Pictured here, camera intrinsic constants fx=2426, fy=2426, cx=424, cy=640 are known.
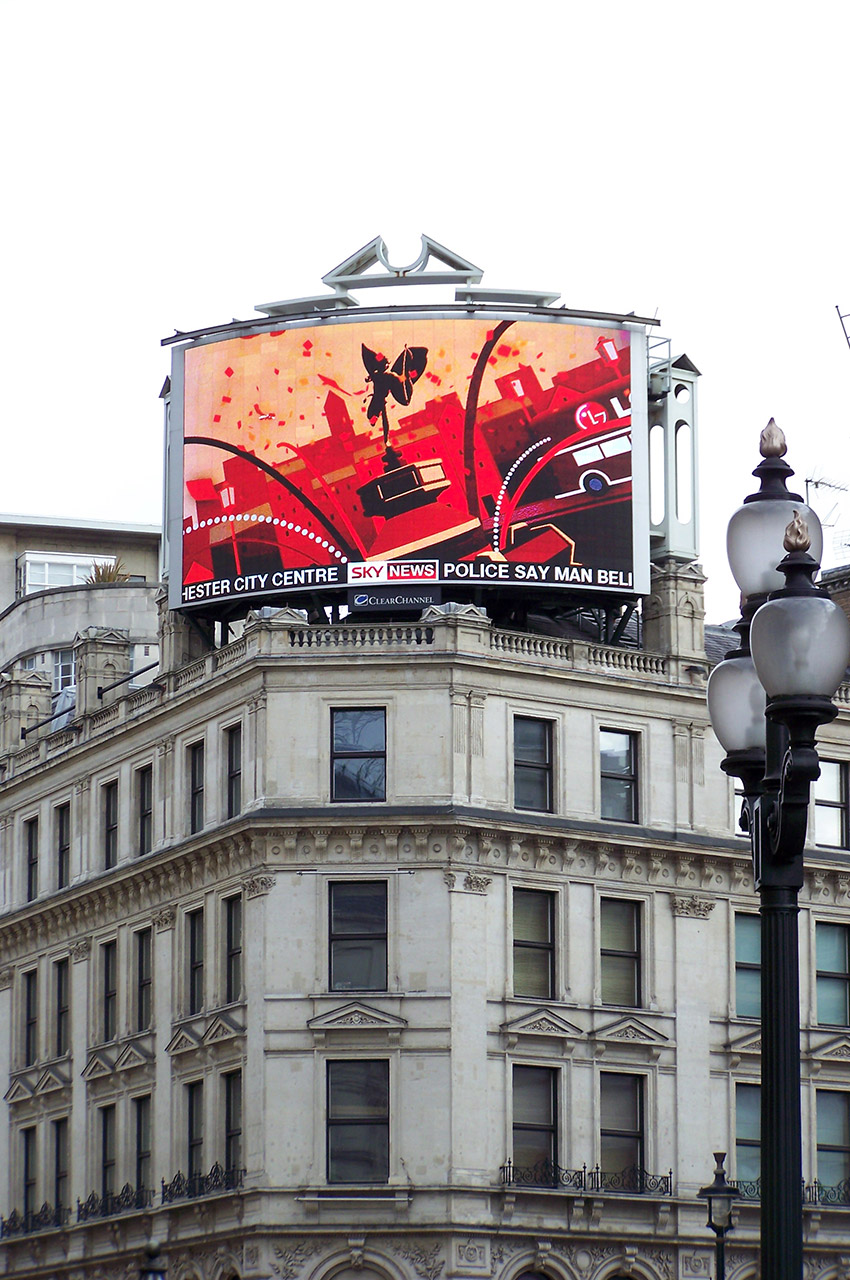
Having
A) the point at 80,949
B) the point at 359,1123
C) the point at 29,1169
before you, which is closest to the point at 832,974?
the point at 359,1123

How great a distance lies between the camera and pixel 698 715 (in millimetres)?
56906

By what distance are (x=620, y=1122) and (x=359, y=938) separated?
728cm

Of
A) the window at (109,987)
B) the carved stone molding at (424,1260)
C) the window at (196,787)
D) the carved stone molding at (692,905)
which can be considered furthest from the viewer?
the window at (109,987)

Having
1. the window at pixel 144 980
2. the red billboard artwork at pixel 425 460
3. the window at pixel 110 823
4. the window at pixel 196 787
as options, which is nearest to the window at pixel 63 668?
the window at pixel 110 823

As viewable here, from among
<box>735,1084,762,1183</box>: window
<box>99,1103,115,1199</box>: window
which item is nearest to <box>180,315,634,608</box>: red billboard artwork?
<box>735,1084,762,1183</box>: window

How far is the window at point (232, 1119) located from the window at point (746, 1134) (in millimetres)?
11307

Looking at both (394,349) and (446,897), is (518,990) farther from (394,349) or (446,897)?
(394,349)

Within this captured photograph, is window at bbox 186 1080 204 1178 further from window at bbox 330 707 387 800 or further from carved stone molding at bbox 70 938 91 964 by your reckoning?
window at bbox 330 707 387 800

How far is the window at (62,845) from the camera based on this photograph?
6347cm

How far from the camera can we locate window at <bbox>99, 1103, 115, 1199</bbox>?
58.9 metres

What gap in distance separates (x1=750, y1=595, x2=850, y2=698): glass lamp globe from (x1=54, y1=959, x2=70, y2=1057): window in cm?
5071

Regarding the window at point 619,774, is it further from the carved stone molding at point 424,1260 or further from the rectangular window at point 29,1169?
the rectangular window at point 29,1169

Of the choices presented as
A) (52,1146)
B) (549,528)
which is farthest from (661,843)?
(52,1146)

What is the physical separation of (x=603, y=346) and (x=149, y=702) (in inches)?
556
